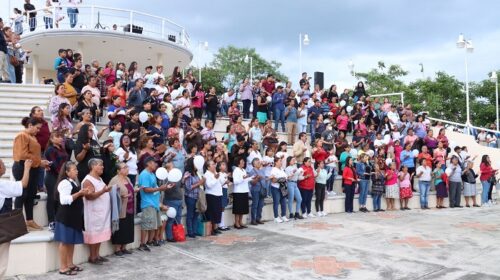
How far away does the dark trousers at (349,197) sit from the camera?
11.8 m

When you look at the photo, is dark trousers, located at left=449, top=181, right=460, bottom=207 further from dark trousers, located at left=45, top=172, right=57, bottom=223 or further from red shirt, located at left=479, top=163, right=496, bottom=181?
dark trousers, located at left=45, top=172, right=57, bottom=223

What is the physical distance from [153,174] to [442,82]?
113 ft

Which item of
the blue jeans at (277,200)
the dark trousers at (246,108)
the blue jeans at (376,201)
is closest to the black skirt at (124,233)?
the blue jeans at (277,200)

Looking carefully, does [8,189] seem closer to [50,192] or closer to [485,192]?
[50,192]

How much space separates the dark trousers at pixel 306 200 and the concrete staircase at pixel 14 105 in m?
6.35

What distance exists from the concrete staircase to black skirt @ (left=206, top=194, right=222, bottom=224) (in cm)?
360

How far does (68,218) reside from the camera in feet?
18.7

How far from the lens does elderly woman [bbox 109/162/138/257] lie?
261 inches

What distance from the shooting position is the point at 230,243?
7.89 meters

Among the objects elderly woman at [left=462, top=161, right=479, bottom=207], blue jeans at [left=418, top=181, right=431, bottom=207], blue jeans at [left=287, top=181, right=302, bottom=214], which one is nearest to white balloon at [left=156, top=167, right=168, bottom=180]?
blue jeans at [left=287, top=181, right=302, bottom=214]

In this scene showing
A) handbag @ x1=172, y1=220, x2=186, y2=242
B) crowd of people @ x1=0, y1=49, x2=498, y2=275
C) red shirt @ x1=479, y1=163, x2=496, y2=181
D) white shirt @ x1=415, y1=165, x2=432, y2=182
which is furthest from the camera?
red shirt @ x1=479, y1=163, x2=496, y2=181

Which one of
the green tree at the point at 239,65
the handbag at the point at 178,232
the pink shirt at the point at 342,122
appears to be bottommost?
the handbag at the point at 178,232

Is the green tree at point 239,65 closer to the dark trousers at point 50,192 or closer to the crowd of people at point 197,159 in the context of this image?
the crowd of people at point 197,159

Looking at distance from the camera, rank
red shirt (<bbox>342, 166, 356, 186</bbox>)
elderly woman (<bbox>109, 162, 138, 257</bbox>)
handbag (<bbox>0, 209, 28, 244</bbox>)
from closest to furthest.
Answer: handbag (<bbox>0, 209, 28, 244</bbox>) < elderly woman (<bbox>109, 162, 138, 257</bbox>) < red shirt (<bbox>342, 166, 356, 186</bbox>)
